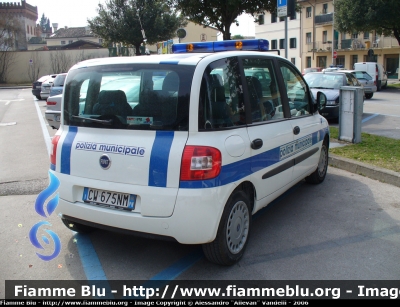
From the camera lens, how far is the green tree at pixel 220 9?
657 inches

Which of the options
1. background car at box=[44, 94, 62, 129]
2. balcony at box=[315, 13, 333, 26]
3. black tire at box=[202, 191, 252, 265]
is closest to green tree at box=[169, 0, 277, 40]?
background car at box=[44, 94, 62, 129]

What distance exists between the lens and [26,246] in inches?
173

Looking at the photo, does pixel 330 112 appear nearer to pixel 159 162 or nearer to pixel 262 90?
pixel 262 90

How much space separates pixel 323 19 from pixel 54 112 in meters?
46.8

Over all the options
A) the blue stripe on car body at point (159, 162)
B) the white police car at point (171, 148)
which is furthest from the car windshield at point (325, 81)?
the blue stripe on car body at point (159, 162)

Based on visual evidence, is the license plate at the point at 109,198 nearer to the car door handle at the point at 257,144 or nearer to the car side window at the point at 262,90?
the car door handle at the point at 257,144

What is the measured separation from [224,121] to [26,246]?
240cm

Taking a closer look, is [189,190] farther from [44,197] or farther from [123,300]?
[44,197]

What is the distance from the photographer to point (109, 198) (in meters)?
3.73

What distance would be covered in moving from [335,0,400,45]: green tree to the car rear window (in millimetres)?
31822

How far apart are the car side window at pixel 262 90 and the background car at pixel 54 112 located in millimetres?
6943

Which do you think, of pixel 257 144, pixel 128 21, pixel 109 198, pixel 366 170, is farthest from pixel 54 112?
pixel 128 21

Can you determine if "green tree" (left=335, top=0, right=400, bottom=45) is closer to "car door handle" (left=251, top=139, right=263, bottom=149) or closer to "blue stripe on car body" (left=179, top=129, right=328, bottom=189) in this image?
"blue stripe on car body" (left=179, top=129, right=328, bottom=189)

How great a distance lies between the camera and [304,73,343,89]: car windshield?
14484 millimetres
